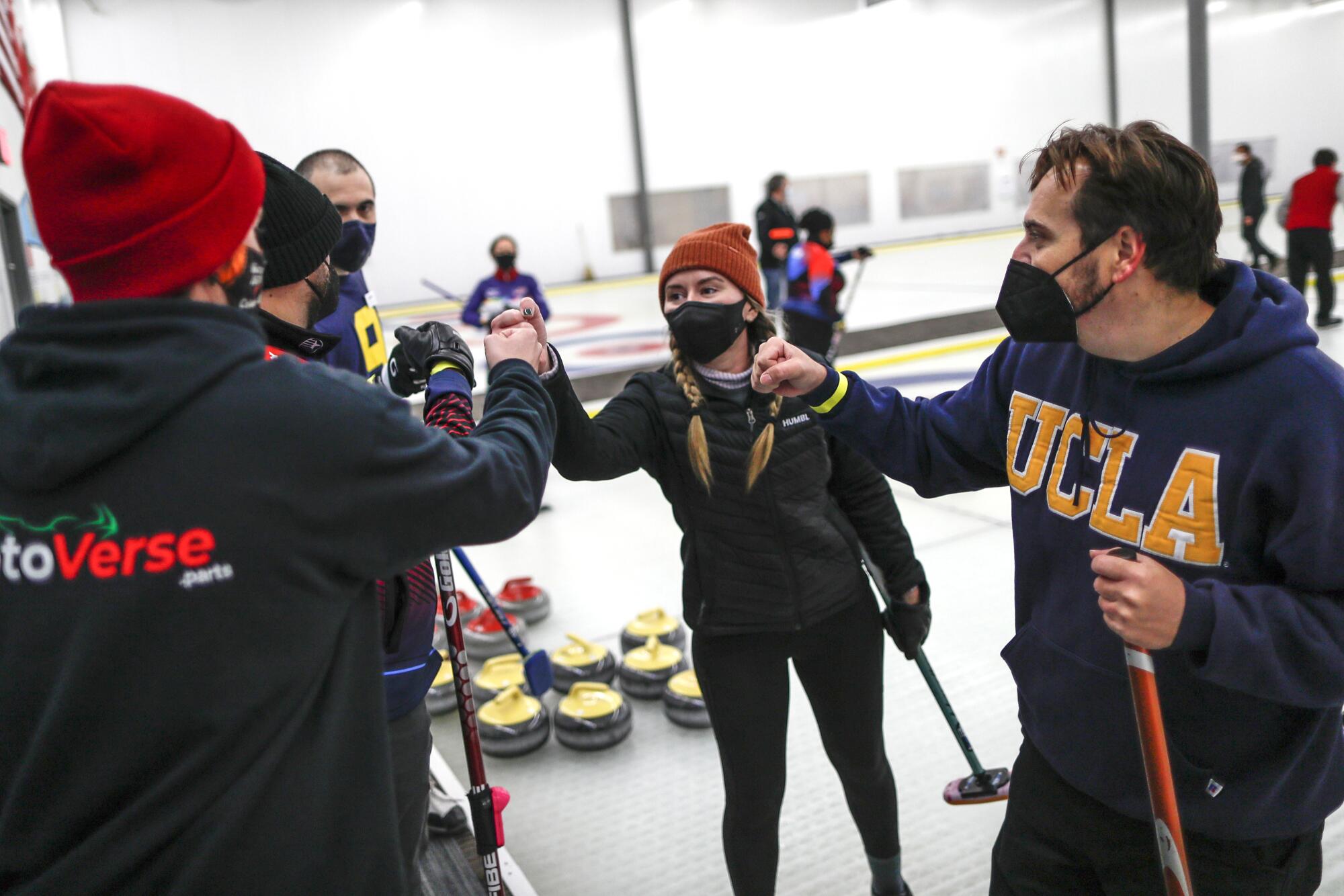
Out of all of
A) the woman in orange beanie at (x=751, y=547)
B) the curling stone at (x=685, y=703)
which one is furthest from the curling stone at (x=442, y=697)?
the woman in orange beanie at (x=751, y=547)

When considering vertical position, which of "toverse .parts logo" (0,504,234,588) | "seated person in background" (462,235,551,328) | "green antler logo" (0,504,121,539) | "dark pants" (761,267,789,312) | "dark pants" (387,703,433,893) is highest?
"green antler logo" (0,504,121,539)

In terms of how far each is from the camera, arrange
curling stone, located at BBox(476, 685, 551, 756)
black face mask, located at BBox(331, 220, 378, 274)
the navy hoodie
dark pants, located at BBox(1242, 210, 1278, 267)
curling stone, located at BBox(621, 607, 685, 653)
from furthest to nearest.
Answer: dark pants, located at BBox(1242, 210, 1278, 267), curling stone, located at BBox(621, 607, 685, 653), curling stone, located at BBox(476, 685, 551, 756), black face mask, located at BBox(331, 220, 378, 274), the navy hoodie

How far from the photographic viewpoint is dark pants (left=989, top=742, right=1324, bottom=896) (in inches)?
59.9

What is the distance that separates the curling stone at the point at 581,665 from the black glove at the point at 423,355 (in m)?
2.03

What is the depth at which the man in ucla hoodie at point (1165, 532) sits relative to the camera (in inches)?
54.1

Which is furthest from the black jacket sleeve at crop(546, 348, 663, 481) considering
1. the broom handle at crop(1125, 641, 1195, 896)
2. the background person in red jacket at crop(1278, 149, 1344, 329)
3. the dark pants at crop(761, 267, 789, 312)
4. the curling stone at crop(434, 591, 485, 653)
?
the dark pants at crop(761, 267, 789, 312)

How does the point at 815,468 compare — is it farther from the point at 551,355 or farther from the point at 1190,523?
the point at 1190,523

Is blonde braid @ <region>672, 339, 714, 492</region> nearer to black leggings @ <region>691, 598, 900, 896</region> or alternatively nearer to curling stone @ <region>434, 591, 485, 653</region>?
black leggings @ <region>691, 598, 900, 896</region>

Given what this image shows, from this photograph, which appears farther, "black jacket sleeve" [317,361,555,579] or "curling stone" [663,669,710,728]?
"curling stone" [663,669,710,728]

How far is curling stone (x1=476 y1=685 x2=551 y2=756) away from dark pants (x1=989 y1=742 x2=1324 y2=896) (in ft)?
6.29

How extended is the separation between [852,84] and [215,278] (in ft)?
73.0

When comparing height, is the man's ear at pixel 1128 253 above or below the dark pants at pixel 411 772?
above

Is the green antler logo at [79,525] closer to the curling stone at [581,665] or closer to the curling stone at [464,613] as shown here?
the curling stone at [581,665]

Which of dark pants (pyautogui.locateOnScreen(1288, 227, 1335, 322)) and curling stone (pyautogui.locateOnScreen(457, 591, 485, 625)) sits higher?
dark pants (pyautogui.locateOnScreen(1288, 227, 1335, 322))
